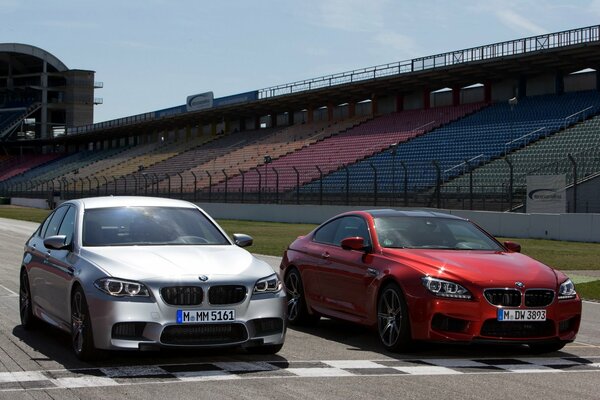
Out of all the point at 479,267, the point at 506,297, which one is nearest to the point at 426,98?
the point at 479,267

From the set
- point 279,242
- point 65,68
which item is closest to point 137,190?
point 279,242

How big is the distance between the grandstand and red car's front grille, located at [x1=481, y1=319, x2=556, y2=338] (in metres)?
22.8

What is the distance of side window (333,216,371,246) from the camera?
10.3 meters

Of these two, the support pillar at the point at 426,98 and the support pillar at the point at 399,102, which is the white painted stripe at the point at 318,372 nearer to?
the support pillar at the point at 426,98

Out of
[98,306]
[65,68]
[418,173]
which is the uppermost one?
[65,68]

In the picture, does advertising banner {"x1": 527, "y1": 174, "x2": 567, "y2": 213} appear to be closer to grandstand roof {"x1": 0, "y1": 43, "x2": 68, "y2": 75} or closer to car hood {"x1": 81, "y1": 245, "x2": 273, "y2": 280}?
car hood {"x1": 81, "y1": 245, "x2": 273, "y2": 280}

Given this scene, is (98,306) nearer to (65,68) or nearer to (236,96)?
(236,96)

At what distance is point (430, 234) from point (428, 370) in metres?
2.28

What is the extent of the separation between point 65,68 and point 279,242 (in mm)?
88838

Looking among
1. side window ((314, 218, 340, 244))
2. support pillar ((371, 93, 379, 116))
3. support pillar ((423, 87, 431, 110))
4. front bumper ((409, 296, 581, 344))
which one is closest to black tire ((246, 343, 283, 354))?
front bumper ((409, 296, 581, 344))

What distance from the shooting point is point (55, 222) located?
10.4m

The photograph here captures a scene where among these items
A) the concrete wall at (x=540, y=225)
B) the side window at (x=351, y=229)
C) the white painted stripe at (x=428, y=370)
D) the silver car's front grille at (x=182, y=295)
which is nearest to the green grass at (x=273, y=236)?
the concrete wall at (x=540, y=225)

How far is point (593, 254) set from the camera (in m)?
25.1

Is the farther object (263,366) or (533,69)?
(533,69)
